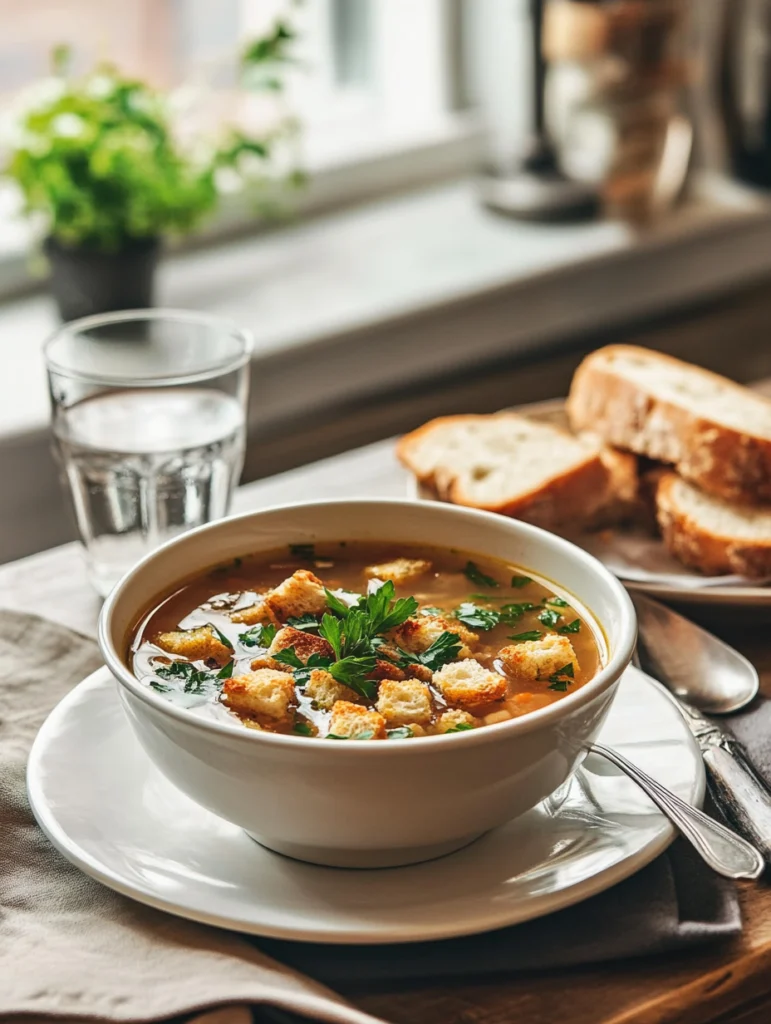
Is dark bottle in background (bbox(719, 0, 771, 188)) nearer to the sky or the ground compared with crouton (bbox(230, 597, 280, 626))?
nearer to the ground

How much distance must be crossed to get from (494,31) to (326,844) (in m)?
2.75

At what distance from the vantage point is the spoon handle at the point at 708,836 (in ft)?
2.90

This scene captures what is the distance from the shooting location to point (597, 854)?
0.89 metres

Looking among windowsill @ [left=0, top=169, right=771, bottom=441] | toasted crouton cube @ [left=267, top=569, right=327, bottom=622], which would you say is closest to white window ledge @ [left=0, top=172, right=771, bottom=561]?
windowsill @ [left=0, top=169, right=771, bottom=441]

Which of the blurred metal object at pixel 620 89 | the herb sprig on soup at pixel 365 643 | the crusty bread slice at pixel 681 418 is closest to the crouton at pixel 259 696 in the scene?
the herb sprig on soup at pixel 365 643

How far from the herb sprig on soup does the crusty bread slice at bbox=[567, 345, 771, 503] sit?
0.50 metres

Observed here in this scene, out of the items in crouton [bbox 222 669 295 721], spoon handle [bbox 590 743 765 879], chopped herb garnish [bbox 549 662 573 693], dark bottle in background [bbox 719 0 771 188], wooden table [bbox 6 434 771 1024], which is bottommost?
dark bottle in background [bbox 719 0 771 188]

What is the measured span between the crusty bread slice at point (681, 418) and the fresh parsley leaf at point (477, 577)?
0.46 m

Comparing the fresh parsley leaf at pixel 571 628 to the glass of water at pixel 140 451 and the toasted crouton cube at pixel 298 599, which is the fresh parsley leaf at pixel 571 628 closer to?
the toasted crouton cube at pixel 298 599

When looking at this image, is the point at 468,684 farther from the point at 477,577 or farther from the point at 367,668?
the point at 477,577

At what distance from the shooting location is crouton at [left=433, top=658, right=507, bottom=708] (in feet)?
3.07

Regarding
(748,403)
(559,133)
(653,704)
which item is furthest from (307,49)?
(653,704)

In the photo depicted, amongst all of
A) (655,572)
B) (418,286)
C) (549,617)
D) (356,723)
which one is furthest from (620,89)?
(356,723)

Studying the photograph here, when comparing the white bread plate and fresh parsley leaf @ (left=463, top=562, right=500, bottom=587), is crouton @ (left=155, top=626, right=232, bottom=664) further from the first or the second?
the white bread plate
